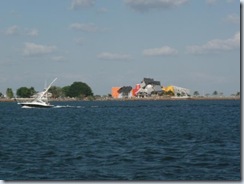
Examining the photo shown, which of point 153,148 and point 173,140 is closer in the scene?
point 153,148

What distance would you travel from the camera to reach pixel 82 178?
24000mm

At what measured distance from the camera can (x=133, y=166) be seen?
2656 cm

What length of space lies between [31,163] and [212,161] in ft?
31.6

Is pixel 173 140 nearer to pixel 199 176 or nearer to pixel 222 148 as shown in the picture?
pixel 222 148

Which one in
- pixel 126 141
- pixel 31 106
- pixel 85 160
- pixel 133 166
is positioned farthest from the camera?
pixel 31 106

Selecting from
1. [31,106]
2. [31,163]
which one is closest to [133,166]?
[31,163]

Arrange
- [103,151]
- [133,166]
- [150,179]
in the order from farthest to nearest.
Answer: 1. [103,151]
2. [133,166]
3. [150,179]

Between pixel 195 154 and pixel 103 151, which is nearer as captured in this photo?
pixel 195 154

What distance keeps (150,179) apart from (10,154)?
40.5ft

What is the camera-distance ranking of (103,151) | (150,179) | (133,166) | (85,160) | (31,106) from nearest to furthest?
1. (150,179)
2. (133,166)
3. (85,160)
4. (103,151)
5. (31,106)

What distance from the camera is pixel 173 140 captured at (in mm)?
41438

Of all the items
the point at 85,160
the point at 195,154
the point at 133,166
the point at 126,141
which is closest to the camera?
the point at 133,166

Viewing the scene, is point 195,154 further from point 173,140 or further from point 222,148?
point 173,140

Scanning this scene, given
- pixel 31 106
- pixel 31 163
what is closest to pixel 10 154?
pixel 31 163
